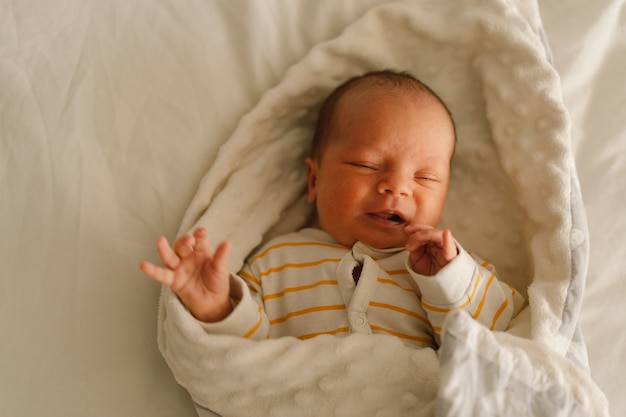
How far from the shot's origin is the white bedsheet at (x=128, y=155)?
3.59ft

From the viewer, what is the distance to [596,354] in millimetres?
1215

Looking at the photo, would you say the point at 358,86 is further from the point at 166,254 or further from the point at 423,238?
the point at 166,254

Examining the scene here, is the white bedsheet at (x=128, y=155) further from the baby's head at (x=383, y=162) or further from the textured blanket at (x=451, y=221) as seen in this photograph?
the baby's head at (x=383, y=162)

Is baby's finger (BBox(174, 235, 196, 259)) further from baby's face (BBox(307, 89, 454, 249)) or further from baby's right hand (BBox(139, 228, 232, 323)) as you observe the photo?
baby's face (BBox(307, 89, 454, 249))

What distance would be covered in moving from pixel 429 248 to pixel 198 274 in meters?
0.41

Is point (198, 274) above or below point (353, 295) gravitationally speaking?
above

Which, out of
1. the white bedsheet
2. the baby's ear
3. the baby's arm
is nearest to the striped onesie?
the baby's arm

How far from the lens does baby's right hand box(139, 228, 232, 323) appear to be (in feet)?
3.06

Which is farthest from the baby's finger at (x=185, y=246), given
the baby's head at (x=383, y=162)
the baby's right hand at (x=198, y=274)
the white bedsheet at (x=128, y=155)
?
the baby's head at (x=383, y=162)

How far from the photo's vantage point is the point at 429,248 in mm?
1076

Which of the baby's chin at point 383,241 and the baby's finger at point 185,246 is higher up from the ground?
the baby's finger at point 185,246

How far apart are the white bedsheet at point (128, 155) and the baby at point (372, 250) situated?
19 centimetres

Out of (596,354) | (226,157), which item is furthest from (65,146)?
(596,354)

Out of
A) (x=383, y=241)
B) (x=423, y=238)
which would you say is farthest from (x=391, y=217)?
(x=423, y=238)
